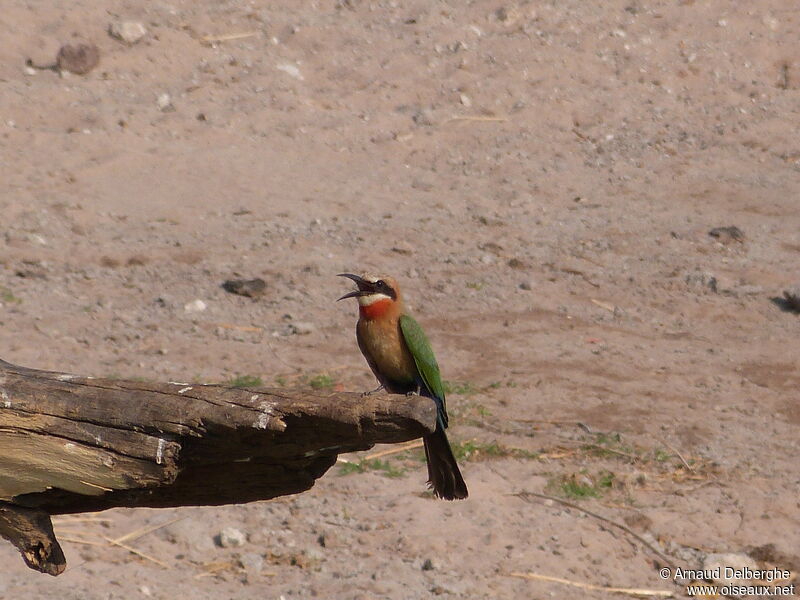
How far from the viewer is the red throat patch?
3994mm

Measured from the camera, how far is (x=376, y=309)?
3998mm

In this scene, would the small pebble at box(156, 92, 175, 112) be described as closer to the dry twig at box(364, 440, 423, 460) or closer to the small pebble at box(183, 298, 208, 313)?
the small pebble at box(183, 298, 208, 313)

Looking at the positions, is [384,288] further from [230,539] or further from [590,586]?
[590,586]

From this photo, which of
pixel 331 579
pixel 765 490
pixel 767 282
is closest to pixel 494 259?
pixel 767 282

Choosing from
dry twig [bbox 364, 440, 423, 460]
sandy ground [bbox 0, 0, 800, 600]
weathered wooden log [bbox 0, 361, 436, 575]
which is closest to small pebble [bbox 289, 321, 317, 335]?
sandy ground [bbox 0, 0, 800, 600]

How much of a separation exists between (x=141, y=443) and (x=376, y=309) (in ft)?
5.63

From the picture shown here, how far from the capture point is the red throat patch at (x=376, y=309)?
13.1ft

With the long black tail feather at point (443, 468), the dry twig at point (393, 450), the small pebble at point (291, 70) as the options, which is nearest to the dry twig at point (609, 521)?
the dry twig at point (393, 450)

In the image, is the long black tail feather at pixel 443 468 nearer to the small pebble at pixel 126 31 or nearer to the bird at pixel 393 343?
the bird at pixel 393 343

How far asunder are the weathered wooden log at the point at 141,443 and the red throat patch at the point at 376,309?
1468mm

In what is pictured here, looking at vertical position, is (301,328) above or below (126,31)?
below

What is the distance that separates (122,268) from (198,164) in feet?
4.49

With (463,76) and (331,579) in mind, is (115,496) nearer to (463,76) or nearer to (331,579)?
(331,579)

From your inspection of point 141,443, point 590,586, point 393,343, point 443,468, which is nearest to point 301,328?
point 393,343
